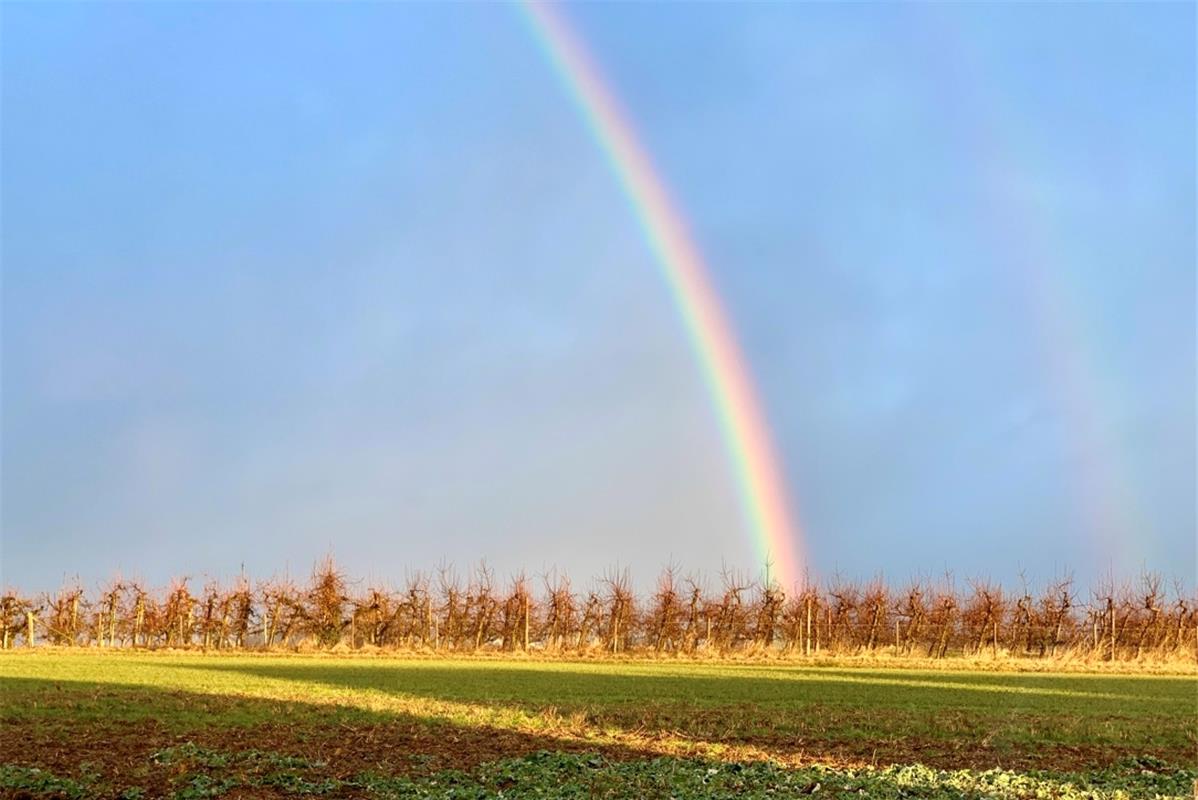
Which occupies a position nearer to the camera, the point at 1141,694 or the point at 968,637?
the point at 1141,694

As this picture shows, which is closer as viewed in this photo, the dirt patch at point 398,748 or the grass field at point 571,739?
the grass field at point 571,739

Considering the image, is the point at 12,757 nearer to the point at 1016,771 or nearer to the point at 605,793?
the point at 605,793

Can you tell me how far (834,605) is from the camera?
59844 mm

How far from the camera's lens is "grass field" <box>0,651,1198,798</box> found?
37.7ft

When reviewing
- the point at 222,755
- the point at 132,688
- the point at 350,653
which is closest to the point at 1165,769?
the point at 222,755

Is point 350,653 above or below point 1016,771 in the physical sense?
below

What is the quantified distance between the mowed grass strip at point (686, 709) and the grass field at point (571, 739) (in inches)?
3.1

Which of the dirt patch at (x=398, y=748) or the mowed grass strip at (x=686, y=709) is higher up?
the dirt patch at (x=398, y=748)

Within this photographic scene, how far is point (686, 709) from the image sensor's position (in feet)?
68.3

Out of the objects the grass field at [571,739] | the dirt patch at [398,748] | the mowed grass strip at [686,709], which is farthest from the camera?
the mowed grass strip at [686,709]

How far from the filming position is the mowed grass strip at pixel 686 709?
15773 mm

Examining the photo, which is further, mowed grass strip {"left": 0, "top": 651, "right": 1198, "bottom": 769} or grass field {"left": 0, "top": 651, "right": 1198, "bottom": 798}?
mowed grass strip {"left": 0, "top": 651, "right": 1198, "bottom": 769}

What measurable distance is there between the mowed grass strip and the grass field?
0.08 m

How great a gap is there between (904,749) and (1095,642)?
49578mm
